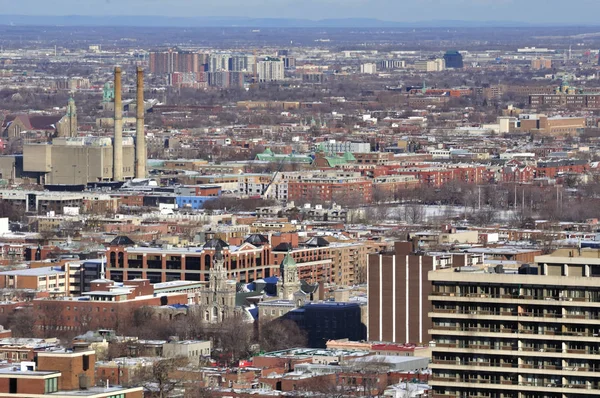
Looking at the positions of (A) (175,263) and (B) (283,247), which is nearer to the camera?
(A) (175,263)

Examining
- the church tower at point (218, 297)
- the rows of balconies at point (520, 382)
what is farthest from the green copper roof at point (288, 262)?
the rows of balconies at point (520, 382)

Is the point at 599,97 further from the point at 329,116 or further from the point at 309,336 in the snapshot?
the point at 309,336

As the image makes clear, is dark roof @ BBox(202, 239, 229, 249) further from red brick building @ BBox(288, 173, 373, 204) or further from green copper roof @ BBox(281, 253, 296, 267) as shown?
red brick building @ BBox(288, 173, 373, 204)

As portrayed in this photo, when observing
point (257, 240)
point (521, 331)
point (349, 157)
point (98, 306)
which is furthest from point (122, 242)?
point (349, 157)

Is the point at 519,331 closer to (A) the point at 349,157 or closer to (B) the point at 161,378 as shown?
(B) the point at 161,378

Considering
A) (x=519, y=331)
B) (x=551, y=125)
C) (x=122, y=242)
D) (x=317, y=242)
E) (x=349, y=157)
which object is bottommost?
(x=551, y=125)

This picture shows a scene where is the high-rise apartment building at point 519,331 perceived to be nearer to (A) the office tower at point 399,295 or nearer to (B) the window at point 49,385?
(B) the window at point 49,385

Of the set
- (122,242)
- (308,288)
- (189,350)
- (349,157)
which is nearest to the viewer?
(189,350)
